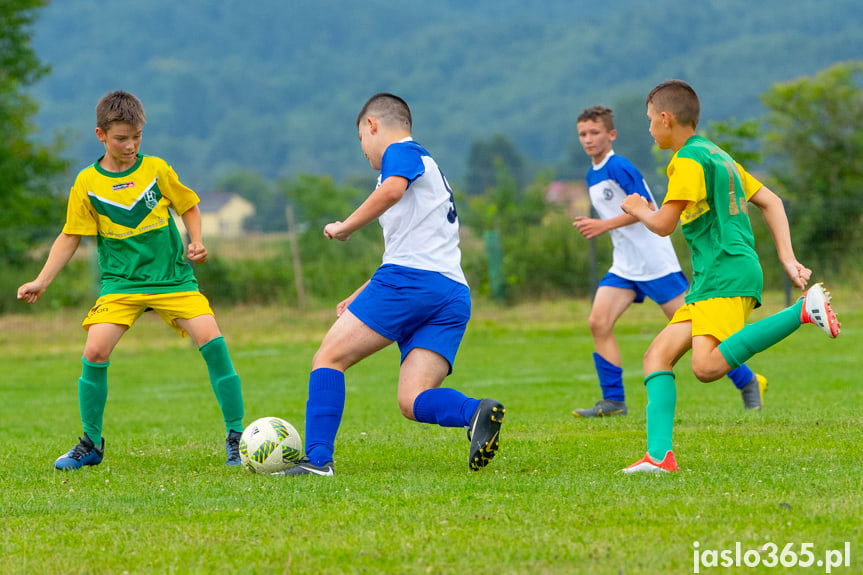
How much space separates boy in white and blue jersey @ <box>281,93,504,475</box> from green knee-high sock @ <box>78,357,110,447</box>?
1532mm

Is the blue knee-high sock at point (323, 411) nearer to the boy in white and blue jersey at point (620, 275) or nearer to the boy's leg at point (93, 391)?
the boy's leg at point (93, 391)

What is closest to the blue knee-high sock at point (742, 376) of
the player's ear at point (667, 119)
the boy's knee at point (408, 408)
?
the player's ear at point (667, 119)

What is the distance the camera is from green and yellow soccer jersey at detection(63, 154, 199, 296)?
241 inches

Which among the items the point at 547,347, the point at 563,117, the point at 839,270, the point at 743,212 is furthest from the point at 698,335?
the point at 563,117

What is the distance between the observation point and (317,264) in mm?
21453

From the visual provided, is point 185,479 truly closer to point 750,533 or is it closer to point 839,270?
point 750,533

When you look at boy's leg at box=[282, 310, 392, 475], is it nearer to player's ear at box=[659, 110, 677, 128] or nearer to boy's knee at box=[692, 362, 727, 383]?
boy's knee at box=[692, 362, 727, 383]

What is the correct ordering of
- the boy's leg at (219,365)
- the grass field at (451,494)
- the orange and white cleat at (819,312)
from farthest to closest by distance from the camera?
the boy's leg at (219,365), the orange and white cleat at (819,312), the grass field at (451,494)

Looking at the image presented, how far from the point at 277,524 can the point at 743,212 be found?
2726mm

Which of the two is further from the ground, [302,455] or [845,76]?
[845,76]

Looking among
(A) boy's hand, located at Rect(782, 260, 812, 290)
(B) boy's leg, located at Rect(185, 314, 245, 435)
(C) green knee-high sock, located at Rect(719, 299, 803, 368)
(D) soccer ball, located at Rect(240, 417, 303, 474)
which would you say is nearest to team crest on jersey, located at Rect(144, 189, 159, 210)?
(B) boy's leg, located at Rect(185, 314, 245, 435)

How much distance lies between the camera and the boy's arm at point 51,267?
19.6 ft

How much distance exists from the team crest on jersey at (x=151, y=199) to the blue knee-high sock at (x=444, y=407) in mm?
2102

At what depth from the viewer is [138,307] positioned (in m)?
6.15
